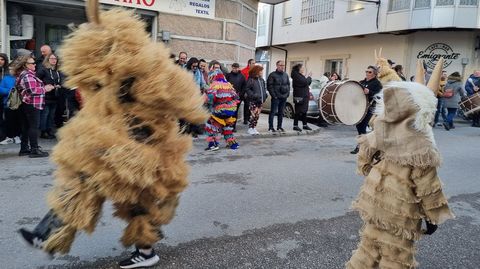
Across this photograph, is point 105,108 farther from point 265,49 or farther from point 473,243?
point 265,49

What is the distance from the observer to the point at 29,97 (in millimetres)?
6367

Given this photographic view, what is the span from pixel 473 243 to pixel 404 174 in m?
2.03

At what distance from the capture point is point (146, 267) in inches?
124

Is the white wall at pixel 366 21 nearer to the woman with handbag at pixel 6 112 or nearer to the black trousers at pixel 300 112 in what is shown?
the black trousers at pixel 300 112

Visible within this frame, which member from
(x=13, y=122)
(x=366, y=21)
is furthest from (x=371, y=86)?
(x=366, y=21)

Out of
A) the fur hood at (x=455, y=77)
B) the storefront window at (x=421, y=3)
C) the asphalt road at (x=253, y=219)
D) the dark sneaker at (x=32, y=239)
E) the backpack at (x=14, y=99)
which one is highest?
the storefront window at (x=421, y=3)

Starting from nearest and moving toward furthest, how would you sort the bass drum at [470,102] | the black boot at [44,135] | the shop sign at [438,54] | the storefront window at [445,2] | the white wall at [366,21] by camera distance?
the black boot at [44,135]
the bass drum at [470,102]
the white wall at [366,21]
the storefront window at [445,2]
the shop sign at [438,54]

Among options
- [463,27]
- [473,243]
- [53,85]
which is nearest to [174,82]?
[473,243]

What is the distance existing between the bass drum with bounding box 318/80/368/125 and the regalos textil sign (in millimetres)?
4134

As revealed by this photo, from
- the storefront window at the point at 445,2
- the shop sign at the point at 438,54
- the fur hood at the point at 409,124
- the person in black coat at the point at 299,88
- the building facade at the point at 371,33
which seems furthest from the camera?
the shop sign at the point at 438,54

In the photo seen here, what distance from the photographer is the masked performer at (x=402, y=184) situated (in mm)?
2502

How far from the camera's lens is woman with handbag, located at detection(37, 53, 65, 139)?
7.62 meters

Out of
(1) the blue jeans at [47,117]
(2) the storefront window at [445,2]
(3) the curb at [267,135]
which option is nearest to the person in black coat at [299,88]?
(3) the curb at [267,135]

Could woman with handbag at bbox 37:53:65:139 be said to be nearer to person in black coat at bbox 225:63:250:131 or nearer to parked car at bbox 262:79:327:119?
person in black coat at bbox 225:63:250:131
